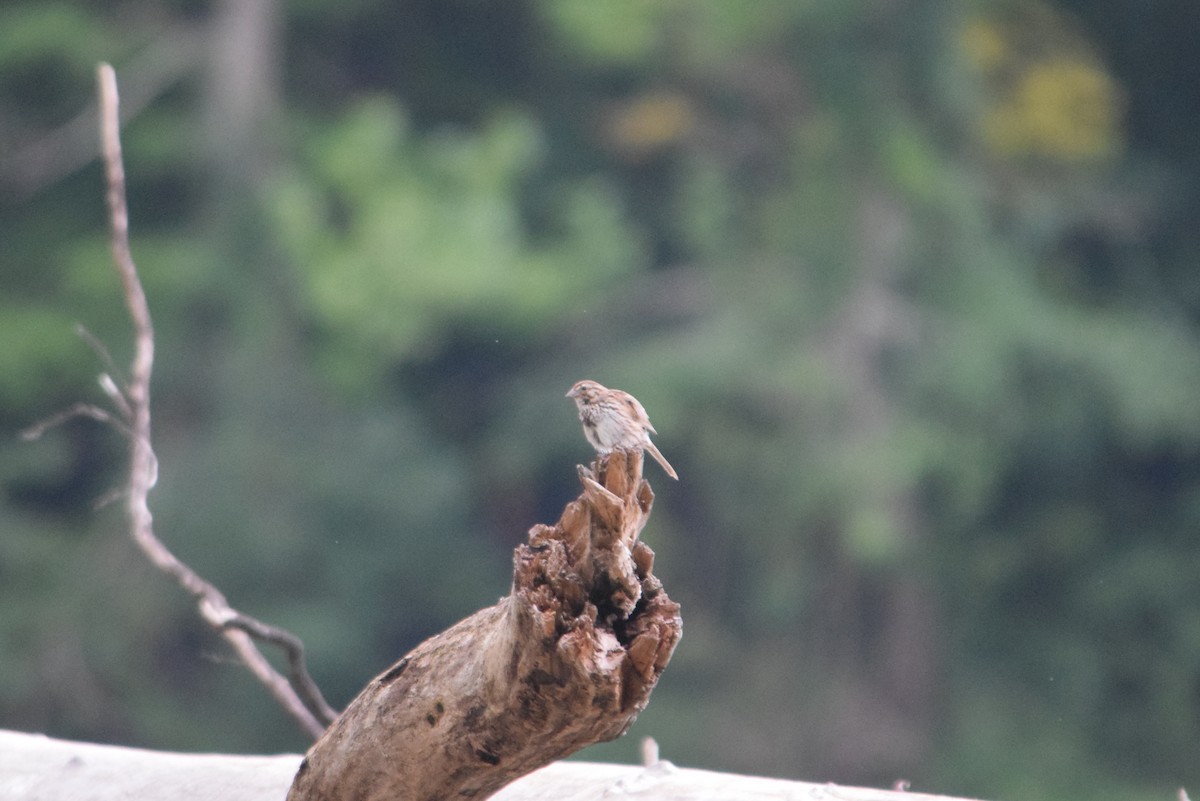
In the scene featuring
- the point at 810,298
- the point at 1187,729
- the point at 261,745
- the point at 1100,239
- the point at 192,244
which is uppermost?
the point at 1100,239

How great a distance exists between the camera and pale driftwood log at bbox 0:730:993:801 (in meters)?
2.25

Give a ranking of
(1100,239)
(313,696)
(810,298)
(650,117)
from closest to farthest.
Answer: (313,696)
(810,298)
(1100,239)
(650,117)

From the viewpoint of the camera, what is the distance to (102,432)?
10.6 m

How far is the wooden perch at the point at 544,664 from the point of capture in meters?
1.66

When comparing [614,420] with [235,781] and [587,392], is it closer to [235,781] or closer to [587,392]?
[587,392]

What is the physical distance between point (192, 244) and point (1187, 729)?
7.00 m

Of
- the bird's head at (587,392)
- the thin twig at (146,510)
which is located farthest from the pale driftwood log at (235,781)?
the bird's head at (587,392)

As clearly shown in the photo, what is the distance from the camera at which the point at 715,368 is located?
9.25 meters

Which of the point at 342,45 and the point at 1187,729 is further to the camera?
the point at 342,45

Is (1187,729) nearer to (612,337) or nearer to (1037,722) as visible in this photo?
(1037,722)

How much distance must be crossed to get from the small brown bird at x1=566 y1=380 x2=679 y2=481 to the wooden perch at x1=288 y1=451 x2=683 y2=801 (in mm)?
295

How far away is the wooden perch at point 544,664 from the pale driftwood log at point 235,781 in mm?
450

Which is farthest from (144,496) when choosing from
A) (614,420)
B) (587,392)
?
(614,420)

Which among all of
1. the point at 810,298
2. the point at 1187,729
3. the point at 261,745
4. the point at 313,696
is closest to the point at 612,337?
the point at 810,298
